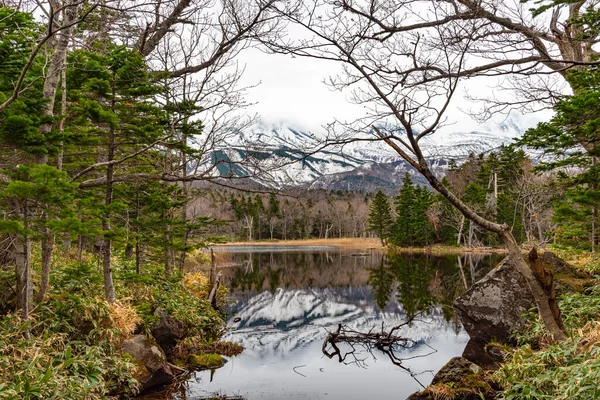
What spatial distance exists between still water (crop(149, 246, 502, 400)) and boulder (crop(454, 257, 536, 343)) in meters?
0.97

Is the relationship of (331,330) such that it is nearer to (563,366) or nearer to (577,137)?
(563,366)

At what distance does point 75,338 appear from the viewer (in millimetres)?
6238

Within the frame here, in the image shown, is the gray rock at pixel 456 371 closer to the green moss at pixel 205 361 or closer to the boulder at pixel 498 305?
the boulder at pixel 498 305

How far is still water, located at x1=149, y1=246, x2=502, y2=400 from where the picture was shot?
7.51 m

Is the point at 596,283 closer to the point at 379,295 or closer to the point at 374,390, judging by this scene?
the point at 374,390

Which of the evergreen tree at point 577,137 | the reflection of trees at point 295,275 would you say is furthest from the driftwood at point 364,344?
the reflection of trees at point 295,275

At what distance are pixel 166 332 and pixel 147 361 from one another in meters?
1.40

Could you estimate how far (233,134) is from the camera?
8.42 metres

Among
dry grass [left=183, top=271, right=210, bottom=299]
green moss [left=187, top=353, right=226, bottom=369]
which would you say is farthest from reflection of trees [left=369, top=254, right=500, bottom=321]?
green moss [left=187, top=353, right=226, bottom=369]

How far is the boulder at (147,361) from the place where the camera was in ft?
22.2

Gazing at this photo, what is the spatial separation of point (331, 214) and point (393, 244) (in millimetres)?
27627

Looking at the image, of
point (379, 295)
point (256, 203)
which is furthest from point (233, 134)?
point (256, 203)

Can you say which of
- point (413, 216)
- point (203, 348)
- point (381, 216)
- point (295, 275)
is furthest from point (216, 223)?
point (381, 216)

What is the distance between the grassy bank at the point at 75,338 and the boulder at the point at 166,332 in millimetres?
159
